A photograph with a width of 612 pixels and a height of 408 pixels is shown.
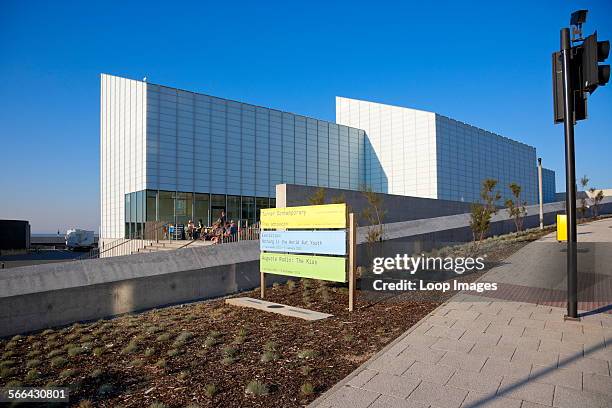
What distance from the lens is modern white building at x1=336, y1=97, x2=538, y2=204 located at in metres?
42.4

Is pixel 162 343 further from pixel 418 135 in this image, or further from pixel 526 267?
pixel 418 135

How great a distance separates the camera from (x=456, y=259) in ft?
45.1

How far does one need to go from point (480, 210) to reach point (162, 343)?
13.1m

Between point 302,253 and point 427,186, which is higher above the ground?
point 427,186

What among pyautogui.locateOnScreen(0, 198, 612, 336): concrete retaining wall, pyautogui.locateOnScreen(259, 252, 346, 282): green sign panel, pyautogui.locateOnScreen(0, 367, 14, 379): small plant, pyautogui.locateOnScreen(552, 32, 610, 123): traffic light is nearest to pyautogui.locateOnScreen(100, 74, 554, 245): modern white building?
pyautogui.locateOnScreen(0, 198, 612, 336): concrete retaining wall

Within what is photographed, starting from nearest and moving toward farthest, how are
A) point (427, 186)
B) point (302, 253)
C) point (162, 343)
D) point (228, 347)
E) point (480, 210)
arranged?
point (228, 347)
point (162, 343)
point (302, 253)
point (480, 210)
point (427, 186)

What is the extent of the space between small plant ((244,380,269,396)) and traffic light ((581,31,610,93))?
6732 millimetres

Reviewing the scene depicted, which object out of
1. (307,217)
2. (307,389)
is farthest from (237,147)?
(307,389)

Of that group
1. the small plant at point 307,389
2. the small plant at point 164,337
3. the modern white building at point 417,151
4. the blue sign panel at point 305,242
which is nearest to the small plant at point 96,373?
the small plant at point 164,337

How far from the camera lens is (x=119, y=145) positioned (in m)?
35.3

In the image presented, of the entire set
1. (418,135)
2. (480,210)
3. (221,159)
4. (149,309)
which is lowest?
→ (149,309)

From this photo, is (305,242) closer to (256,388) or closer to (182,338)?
(182,338)

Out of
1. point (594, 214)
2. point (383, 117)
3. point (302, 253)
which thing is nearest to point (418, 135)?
point (383, 117)

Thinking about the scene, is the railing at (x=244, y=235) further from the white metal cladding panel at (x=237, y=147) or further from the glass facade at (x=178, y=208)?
the white metal cladding panel at (x=237, y=147)
